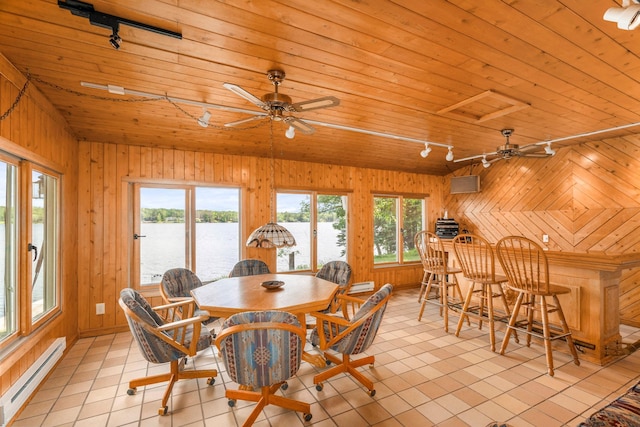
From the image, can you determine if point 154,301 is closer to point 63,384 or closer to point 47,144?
point 63,384

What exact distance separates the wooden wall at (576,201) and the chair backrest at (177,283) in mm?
5236

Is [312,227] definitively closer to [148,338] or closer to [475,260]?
[475,260]

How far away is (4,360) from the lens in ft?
6.61

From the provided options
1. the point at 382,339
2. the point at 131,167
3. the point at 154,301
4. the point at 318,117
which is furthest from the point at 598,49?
the point at 154,301

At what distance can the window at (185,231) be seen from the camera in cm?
407

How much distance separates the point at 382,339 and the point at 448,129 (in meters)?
2.78

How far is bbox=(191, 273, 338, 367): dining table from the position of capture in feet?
7.55

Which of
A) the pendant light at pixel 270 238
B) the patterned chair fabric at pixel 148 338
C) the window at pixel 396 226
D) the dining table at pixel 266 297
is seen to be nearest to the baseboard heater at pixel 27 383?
the patterned chair fabric at pixel 148 338

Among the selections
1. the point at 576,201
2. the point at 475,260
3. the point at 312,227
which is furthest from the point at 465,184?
the point at 312,227

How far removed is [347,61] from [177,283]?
2818 millimetres

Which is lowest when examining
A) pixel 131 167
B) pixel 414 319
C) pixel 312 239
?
pixel 414 319

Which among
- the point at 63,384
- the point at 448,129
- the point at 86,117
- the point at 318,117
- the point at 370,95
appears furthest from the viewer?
the point at 448,129

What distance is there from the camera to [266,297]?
102 inches

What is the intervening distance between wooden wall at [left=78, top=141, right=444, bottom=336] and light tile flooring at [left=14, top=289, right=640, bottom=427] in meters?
0.72
